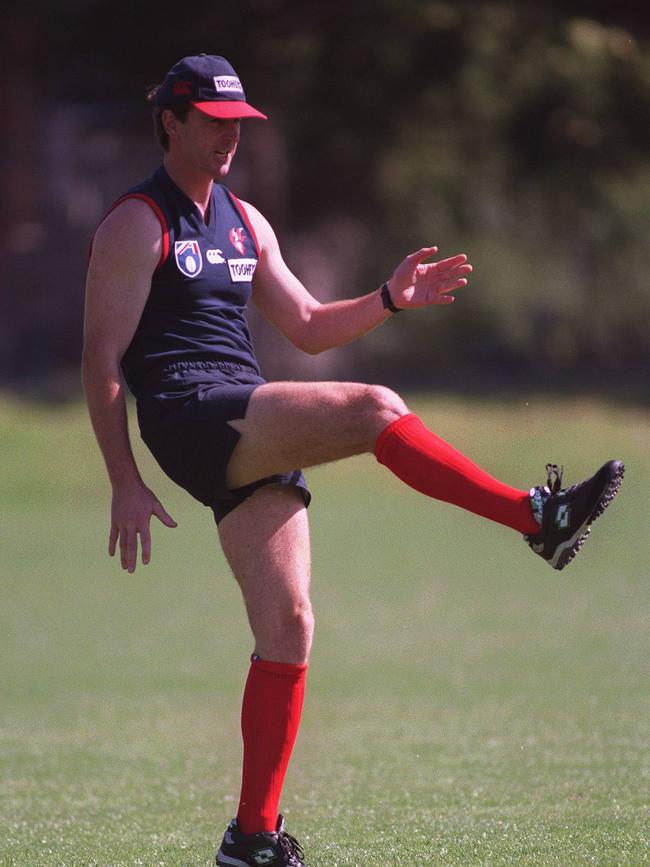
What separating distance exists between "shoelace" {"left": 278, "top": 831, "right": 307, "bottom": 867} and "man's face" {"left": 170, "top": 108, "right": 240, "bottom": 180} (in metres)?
1.96

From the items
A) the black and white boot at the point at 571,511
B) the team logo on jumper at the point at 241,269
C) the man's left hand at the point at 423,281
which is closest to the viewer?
the black and white boot at the point at 571,511

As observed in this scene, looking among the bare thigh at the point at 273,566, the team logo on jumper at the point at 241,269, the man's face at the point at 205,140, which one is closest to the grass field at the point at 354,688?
the bare thigh at the point at 273,566

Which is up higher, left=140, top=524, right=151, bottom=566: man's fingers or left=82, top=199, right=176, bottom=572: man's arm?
left=82, top=199, right=176, bottom=572: man's arm

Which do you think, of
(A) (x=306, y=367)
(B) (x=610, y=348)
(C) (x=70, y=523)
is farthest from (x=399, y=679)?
(B) (x=610, y=348)

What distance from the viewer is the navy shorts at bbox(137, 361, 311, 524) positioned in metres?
4.44

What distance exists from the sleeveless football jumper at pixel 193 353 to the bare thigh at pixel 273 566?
0.05 metres

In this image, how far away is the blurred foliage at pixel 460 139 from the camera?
22.0 m

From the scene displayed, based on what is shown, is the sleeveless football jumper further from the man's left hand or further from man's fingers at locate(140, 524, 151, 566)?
the man's left hand

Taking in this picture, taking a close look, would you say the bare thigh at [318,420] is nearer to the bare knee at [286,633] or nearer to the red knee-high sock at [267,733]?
the bare knee at [286,633]

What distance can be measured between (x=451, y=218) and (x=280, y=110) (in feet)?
12.6

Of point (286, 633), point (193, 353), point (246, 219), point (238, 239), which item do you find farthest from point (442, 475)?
point (246, 219)

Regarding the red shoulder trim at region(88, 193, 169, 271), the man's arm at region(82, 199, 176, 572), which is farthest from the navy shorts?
the red shoulder trim at region(88, 193, 169, 271)

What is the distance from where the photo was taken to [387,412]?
4312 millimetres

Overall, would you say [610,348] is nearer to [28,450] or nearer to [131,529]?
[28,450]
